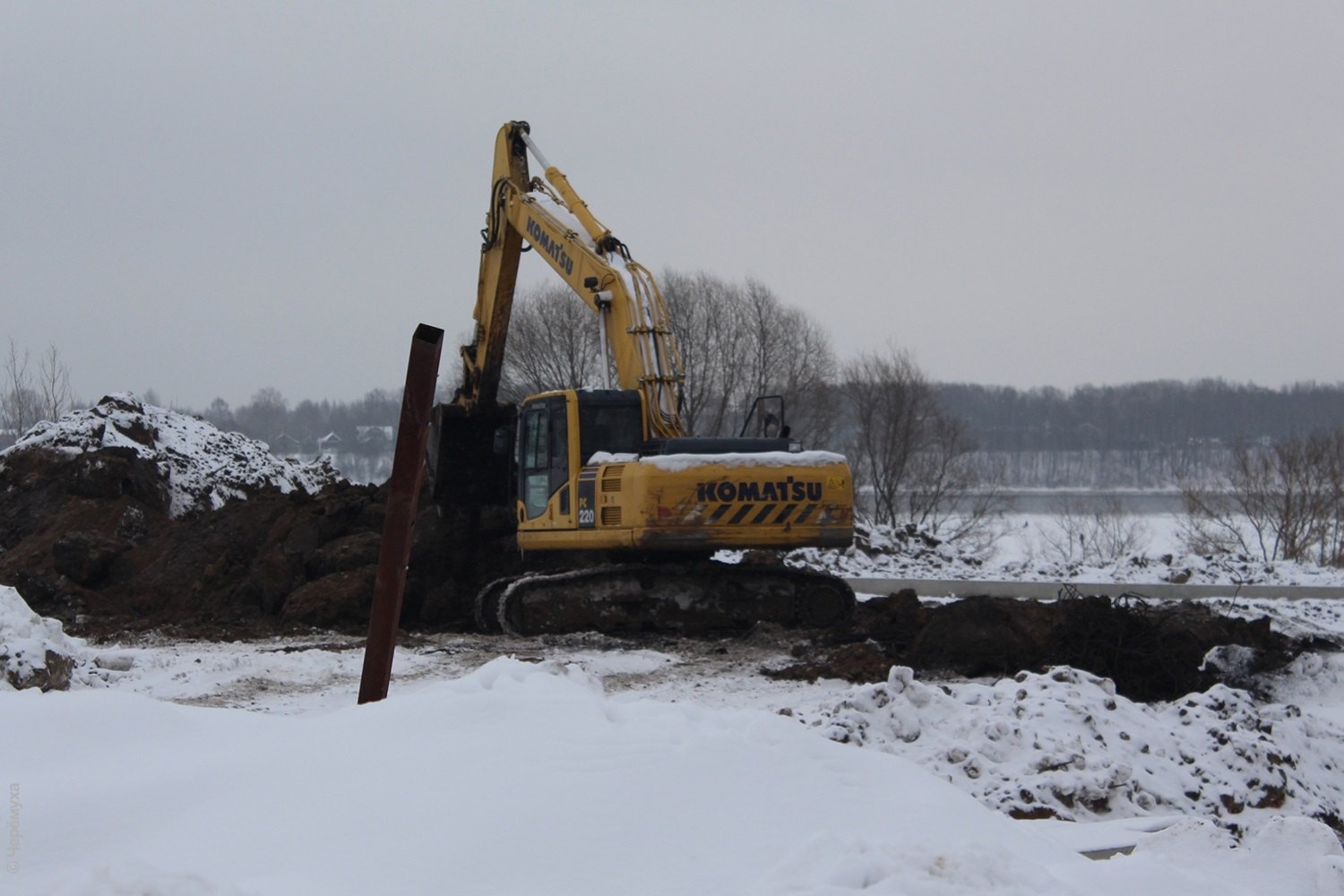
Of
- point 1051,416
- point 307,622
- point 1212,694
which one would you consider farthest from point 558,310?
point 1051,416

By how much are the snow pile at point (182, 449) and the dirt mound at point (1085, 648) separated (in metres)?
12.3

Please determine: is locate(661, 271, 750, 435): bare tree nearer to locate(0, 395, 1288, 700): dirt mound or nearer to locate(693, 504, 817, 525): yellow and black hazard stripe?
locate(0, 395, 1288, 700): dirt mound

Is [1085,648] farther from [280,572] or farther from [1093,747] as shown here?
[280,572]

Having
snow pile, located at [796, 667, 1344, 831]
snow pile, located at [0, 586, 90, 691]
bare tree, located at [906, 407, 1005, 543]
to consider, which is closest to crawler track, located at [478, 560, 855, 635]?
snow pile, located at [0, 586, 90, 691]

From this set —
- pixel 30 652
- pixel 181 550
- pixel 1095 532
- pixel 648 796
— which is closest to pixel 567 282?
pixel 181 550

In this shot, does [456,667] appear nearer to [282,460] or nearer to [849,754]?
[849,754]

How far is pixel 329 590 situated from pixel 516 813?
34.8 ft

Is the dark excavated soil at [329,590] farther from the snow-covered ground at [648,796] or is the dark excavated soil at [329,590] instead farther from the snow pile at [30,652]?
the snow pile at [30,652]

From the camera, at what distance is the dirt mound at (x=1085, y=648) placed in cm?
1009

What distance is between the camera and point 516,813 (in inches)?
155

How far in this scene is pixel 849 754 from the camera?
4.86 metres

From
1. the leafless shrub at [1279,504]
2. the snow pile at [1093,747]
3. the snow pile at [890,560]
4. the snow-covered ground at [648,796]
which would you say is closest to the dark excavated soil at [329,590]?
the snow pile at [1093,747]

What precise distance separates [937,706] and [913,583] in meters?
11.0

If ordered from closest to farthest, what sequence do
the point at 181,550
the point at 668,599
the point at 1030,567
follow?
the point at 668,599 < the point at 181,550 < the point at 1030,567
